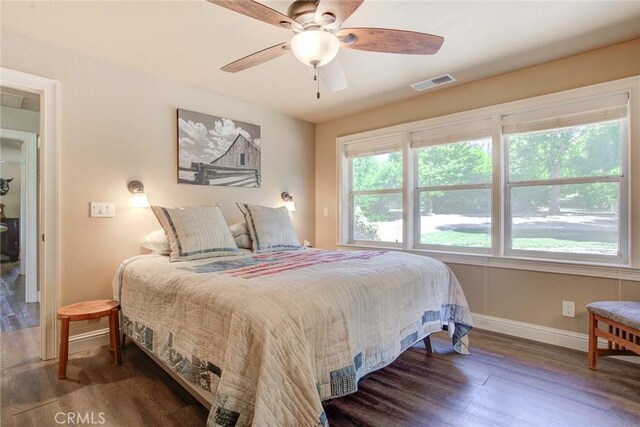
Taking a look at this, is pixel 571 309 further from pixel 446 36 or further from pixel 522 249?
pixel 446 36

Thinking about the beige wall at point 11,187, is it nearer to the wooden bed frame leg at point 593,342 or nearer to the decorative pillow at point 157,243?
the decorative pillow at point 157,243

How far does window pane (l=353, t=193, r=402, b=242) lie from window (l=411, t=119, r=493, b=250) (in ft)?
0.87

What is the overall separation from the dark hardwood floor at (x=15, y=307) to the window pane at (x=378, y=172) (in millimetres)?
3836

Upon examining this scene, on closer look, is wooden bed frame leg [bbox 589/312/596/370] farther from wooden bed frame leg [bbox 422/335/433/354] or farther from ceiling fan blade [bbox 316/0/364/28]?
ceiling fan blade [bbox 316/0/364/28]

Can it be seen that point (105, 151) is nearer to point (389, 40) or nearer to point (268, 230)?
point (268, 230)

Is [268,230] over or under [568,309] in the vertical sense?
over

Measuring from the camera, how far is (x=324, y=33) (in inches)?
64.7

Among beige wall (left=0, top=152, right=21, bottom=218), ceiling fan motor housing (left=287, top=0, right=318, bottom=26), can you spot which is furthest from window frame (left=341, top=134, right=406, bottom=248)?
beige wall (left=0, top=152, right=21, bottom=218)

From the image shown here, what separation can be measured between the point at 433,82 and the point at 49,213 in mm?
3514

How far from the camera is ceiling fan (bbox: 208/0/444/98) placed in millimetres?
1560

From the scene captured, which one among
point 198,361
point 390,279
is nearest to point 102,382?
point 198,361

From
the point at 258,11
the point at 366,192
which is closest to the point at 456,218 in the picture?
the point at 366,192

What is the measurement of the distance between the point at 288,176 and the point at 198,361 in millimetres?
2911

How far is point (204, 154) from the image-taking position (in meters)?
3.29
